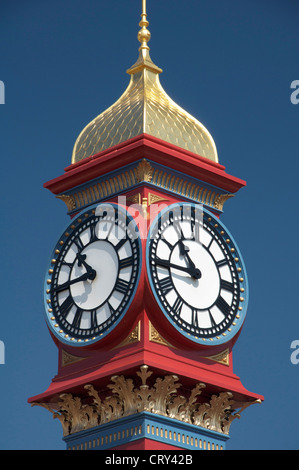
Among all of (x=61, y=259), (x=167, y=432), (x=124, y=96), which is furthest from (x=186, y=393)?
(x=124, y=96)

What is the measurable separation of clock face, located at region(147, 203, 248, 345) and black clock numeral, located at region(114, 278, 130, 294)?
0.55m

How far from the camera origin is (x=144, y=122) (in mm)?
41656

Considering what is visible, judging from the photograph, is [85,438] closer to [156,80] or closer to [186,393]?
[186,393]

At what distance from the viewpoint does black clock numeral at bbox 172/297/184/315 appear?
40125 millimetres

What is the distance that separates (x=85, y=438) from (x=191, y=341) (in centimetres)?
285

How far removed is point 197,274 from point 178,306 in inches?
33.7

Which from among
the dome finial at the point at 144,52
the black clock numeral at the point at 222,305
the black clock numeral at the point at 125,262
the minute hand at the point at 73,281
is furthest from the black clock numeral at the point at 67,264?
the dome finial at the point at 144,52

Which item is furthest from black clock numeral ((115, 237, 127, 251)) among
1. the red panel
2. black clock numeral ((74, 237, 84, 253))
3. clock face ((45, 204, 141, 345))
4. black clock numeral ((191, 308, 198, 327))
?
the red panel

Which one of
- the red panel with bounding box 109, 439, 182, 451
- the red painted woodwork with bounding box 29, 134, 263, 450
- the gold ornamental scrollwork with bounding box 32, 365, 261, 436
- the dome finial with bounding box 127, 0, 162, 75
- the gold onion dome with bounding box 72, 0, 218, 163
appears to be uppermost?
the dome finial with bounding box 127, 0, 162, 75

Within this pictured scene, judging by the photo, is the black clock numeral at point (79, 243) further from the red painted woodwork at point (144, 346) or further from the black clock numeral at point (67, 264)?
the red painted woodwork at point (144, 346)

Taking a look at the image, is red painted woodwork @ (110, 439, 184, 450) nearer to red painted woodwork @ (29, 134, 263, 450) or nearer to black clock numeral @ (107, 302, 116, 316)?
red painted woodwork @ (29, 134, 263, 450)

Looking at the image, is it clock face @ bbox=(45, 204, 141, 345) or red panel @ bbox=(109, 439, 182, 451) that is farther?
clock face @ bbox=(45, 204, 141, 345)

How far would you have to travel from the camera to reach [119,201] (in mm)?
41188

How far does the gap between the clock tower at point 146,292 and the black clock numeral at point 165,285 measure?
0.02m
